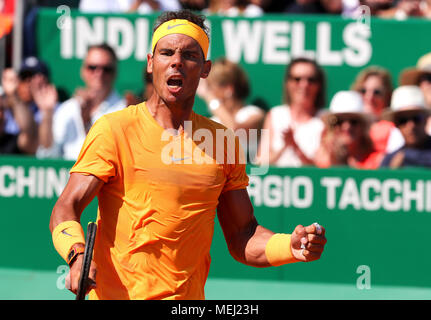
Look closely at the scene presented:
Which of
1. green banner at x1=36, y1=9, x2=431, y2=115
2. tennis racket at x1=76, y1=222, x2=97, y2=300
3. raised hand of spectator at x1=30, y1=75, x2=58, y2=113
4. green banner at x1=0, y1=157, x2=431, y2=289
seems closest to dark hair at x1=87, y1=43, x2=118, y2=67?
green banner at x1=36, y1=9, x2=431, y2=115

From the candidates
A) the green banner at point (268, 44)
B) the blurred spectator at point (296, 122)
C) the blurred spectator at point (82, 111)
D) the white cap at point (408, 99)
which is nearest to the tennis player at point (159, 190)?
the blurred spectator at point (296, 122)

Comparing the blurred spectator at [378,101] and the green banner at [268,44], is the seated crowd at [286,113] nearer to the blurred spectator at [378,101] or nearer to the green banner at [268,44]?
the blurred spectator at [378,101]

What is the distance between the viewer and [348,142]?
25.5ft

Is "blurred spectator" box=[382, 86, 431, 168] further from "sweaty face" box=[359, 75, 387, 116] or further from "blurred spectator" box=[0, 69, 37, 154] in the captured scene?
"blurred spectator" box=[0, 69, 37, 154]

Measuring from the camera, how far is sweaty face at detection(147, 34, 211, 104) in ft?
11.7

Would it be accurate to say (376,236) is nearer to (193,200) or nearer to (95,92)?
(95,92)

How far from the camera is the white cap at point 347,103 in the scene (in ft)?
25.6

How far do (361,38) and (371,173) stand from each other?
5.01 ft

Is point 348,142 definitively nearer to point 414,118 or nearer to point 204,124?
point 414,118

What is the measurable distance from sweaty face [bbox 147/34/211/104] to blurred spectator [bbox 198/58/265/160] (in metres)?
4.25

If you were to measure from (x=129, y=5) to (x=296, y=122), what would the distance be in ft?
7.89

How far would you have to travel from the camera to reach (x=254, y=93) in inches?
329

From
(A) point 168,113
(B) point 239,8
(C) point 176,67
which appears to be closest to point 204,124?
(A) point 168,113

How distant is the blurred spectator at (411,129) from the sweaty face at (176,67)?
4394mm
